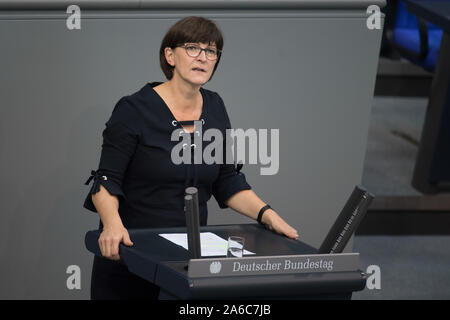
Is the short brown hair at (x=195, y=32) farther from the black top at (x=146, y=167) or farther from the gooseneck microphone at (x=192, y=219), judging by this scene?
the gooseneck microphone at (x=192, y=219)

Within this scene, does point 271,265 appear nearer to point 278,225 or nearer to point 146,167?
point 278,225

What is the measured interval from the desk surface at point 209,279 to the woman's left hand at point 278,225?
14cm

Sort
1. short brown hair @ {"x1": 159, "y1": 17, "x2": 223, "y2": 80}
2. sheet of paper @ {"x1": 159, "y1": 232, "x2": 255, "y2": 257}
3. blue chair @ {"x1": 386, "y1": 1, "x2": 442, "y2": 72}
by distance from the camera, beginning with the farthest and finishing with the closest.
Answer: blue chair @ {"x1": 386, "y1": 1, "x2": 442, "y2": 72} < short brown hair @ {"x1": 159, "y1": 17, "x2": 223, "y2": 80} < sheet of paper @ {"x1": 159, "y1": 232, "x2": 255, "y2": 257}

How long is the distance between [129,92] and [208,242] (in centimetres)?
81

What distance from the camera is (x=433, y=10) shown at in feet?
15.3

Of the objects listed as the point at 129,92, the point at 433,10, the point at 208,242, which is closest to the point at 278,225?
the point at 208,242

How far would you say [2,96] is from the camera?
274 centimetres

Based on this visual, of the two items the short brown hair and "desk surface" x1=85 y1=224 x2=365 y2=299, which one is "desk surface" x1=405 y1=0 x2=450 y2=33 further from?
"desk surface" x1=85 y1=224 x2=365 y2=299

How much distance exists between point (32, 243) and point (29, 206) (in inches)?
5.6

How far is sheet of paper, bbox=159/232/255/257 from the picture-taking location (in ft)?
6.93

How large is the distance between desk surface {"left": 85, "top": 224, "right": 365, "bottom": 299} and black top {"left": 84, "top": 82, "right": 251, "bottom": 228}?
0.17 m

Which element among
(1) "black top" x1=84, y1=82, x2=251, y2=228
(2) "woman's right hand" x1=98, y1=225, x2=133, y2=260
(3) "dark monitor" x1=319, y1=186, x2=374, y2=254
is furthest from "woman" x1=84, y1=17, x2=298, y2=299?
(3) "dark monitor" x1=319, y1=186, x2=374, y2=254
